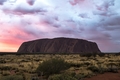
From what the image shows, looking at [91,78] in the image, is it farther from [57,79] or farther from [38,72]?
[38,72]

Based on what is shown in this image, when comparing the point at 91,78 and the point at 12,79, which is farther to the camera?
the point at 91,78

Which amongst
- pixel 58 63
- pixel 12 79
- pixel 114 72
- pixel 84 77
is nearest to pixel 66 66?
pixel 58 63

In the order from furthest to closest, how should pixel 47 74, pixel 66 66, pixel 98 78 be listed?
pixel 66 66, pixel 47 74, pixel 98 78

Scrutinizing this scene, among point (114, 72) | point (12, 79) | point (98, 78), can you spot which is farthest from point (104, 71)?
point (12, 79)

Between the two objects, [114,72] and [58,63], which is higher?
[58,63]

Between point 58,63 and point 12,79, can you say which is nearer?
point 12,79

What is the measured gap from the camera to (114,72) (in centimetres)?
2086

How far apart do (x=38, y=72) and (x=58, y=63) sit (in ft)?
8.96

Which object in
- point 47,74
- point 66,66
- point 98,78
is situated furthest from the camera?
point 66,66

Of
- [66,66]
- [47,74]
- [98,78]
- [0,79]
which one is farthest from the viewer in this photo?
[66,66]

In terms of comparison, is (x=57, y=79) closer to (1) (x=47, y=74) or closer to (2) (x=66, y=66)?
(1) (x=47, y=74)

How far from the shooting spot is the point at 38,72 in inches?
838

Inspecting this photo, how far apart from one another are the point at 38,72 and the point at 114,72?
777 cm

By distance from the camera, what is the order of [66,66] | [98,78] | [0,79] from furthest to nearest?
[66,66] → [98,78] → [0,79]
